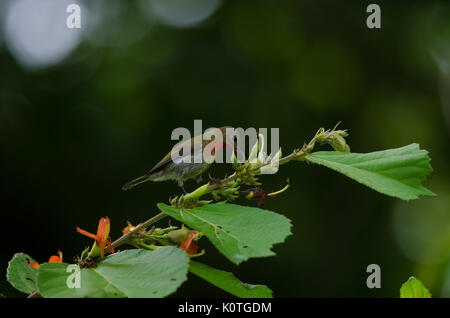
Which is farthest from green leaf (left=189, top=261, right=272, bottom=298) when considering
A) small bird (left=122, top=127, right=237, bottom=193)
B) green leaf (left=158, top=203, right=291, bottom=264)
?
small bird (left=122, top=127, right=237, bottom=193)

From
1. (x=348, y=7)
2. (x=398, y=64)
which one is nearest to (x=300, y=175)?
(x=398, y=64)

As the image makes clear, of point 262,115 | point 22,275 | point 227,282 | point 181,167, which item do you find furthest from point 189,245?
point 262,115

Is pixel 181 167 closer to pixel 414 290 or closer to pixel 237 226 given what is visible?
pixel 237 226

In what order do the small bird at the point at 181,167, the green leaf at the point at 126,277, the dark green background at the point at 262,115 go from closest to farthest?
the green leaf at the point at 126,277
the small bird at the point at 181,167
the dark green background at the point at 262,115

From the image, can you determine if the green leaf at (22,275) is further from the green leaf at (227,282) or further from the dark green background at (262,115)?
the dark green background at (262,115)

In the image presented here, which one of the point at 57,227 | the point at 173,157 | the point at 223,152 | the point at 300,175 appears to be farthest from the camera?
the point at 300,175

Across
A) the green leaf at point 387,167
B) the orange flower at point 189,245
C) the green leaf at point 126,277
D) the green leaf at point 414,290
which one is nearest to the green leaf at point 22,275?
the green leaf at point 126,277

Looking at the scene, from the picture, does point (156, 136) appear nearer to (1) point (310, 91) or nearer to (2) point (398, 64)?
(1) point (310, 91)
